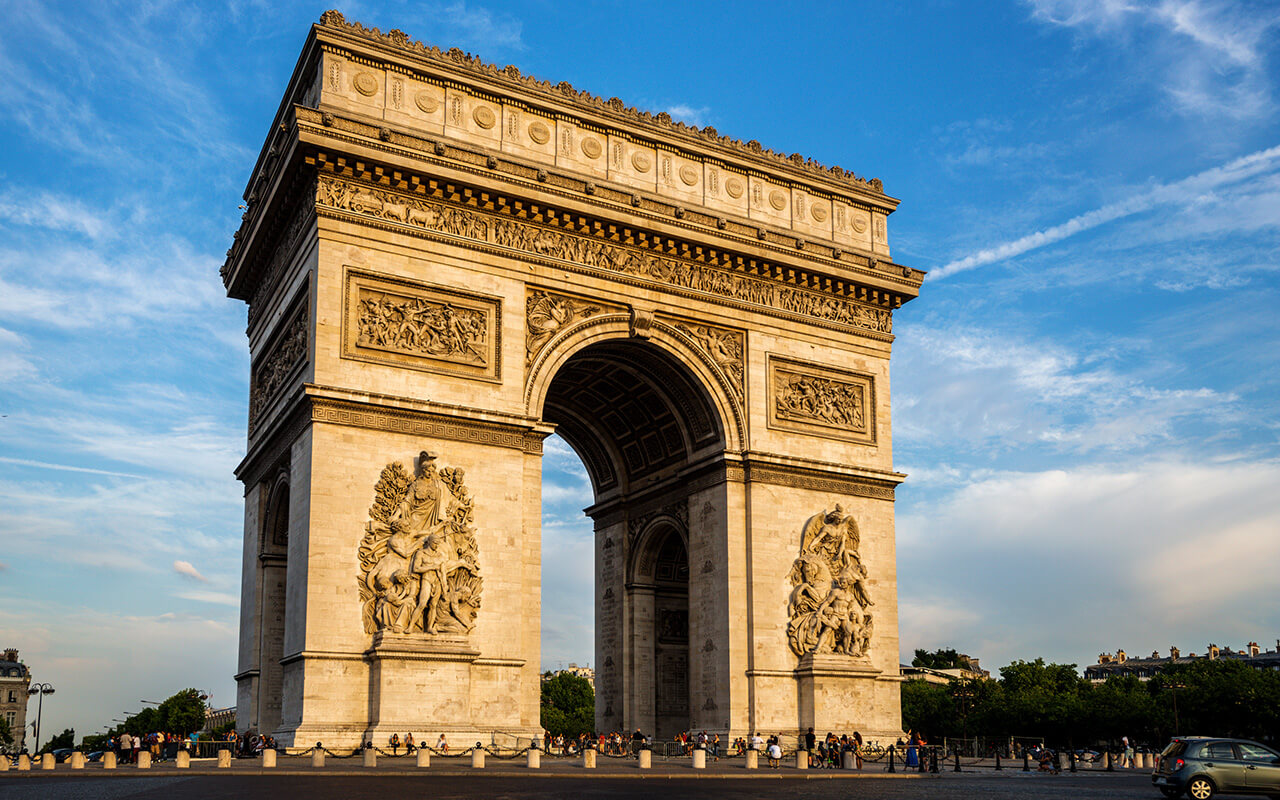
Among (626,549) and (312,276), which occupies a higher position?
(312,276)

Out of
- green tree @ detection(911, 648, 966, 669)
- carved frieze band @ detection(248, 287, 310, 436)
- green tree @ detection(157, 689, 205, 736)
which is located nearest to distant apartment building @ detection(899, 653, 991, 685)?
green tree @ detection(911, 648, 966, 669)

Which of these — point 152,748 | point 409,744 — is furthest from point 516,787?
point 152,748

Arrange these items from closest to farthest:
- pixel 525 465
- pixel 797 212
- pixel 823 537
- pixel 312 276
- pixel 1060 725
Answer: pixel 312 276 → pixel 525 465 → pixel 823 537 → pixel 797 212 → pixel 1060 725

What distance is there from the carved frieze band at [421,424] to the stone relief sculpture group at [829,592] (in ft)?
27.7

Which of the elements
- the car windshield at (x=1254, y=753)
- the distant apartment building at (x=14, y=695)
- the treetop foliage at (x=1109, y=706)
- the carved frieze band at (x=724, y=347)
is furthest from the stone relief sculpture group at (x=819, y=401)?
the distant apartment building at (x=14, y=695)

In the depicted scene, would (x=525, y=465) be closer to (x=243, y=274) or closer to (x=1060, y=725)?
(x=243, y=274)

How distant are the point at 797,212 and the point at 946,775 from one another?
661 inches

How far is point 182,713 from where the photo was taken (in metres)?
103

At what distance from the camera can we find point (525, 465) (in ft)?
97.8

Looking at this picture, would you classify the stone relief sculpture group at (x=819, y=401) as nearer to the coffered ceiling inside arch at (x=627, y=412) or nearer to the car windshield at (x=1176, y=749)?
the coffered ceiling inside arch at (x=627, y=412)

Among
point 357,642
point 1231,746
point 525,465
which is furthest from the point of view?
point 525,465

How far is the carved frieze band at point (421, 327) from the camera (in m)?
27.9

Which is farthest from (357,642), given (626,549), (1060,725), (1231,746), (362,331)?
(1060,725)

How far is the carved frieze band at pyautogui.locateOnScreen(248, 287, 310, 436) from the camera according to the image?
29.0 meters
